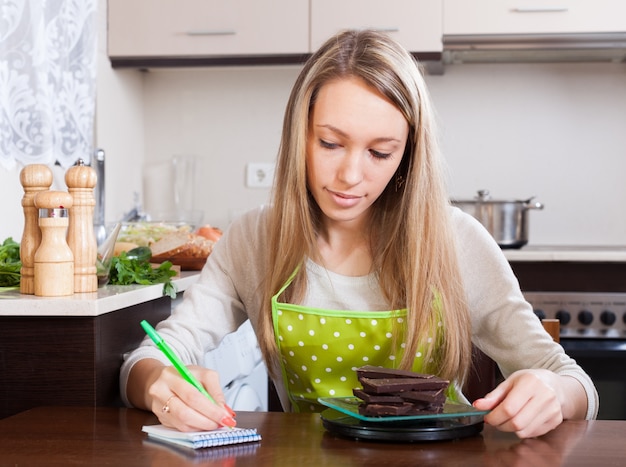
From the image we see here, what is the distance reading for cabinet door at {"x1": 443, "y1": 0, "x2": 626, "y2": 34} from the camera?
2.64 metres

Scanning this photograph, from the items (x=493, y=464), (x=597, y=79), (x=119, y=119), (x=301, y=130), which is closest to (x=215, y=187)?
(x=119, y=119)

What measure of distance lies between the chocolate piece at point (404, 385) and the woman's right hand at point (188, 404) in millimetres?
166

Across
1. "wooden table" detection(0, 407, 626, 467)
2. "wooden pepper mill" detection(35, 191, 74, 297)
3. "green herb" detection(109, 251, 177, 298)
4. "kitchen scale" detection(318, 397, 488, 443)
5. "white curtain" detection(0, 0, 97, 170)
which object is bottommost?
"wooden table" detection(0, 407, 626, 467)

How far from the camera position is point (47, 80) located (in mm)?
2307

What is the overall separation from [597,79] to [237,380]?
1.65 m

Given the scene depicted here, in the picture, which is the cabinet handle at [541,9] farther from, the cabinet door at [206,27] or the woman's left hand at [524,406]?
the woman's left hand at [524,406]

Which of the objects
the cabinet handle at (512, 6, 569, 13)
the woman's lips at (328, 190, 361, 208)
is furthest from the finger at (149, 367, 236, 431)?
the cabinet handle at (512, 6, 569, 13)

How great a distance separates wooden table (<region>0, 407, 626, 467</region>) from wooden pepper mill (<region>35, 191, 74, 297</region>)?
37 cm

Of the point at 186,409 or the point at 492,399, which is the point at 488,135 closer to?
the point at 492,399

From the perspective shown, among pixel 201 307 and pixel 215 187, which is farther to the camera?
pixel 215 187

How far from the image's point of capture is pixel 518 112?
3010mm

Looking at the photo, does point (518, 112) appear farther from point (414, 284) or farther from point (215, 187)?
point (414, 284)

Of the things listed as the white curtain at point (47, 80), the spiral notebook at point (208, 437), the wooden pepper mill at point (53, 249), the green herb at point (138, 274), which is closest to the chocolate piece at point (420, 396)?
the spiral notebook at point (208, 437)

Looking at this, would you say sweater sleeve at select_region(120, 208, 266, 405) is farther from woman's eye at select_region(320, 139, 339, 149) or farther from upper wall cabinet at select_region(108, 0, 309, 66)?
upper wall cabinet at select_region(108, 0, 309, 66)
